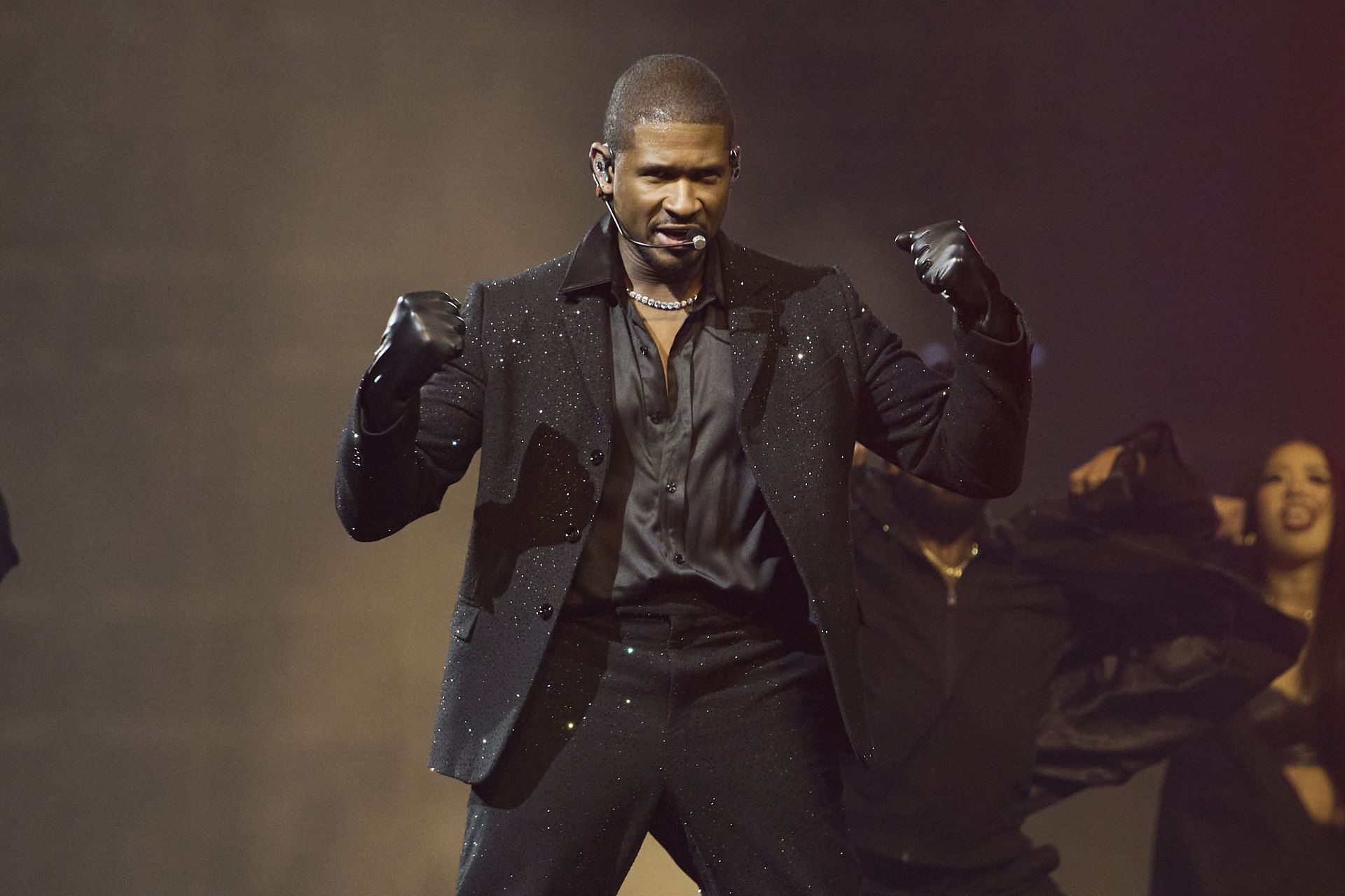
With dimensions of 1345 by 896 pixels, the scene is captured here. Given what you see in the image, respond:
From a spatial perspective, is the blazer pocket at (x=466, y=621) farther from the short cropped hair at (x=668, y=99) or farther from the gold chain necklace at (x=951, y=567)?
the gold chain necklace at (x=951, y=567)

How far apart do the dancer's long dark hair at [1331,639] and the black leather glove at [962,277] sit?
1.50 metres

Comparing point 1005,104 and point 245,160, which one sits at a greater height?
point 1005,104

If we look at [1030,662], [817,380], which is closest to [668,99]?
[817,380]

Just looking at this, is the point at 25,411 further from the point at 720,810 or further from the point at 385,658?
the point at 720,810

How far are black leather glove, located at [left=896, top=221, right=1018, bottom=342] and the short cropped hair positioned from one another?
0.91 ft

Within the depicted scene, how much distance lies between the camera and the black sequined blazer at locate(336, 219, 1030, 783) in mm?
1667

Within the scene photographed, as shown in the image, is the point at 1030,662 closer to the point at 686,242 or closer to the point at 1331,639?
the point at 1331,639

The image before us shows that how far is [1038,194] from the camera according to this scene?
2830mm

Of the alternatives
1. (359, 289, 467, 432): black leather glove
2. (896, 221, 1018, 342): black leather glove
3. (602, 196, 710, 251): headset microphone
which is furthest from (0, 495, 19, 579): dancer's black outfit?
(896, 221, 1018, 342): black leather glove

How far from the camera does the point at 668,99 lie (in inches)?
67.5

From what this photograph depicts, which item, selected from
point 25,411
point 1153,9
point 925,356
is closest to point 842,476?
point 925,356

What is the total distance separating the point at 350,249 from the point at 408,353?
1.38 m

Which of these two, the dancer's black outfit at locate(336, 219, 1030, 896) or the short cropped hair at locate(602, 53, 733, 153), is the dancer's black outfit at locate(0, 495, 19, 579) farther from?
the short cropped hair at locate(602, 53, 733, 153)

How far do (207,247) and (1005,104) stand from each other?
5.20 feet
